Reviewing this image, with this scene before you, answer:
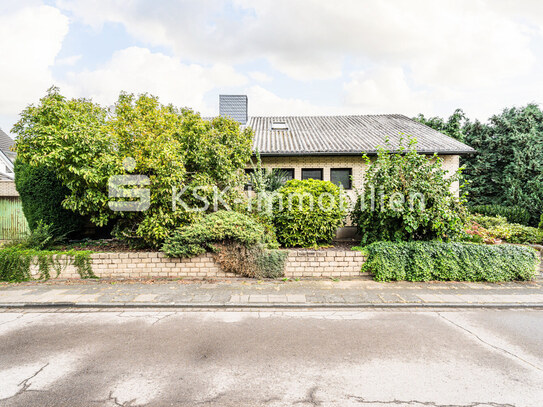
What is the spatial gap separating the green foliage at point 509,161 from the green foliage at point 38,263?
20.6 m

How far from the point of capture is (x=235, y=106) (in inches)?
803

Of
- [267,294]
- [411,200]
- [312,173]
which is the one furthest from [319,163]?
[267,294]

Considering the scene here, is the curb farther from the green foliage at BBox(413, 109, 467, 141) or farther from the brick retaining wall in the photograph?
the green foliage at BBox(413, 109, 467, 141)

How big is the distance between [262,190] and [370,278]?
12.6ft

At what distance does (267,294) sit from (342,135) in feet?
36.0

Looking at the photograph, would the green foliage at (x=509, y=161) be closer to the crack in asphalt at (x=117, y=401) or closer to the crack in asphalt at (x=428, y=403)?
the crack in asphalt at (x=428, y=403)

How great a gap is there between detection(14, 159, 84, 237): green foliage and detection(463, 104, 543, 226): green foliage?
847 inches

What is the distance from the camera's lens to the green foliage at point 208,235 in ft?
24.4

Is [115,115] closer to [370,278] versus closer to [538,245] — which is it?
[370,278]

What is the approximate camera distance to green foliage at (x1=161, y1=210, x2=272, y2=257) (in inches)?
293

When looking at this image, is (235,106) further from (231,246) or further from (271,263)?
(271,263)

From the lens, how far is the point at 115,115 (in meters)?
8.59

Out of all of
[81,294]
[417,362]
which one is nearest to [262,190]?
[81,294]

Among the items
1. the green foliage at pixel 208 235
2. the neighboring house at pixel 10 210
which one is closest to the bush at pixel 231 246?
the green foliage at pixel 208 235
